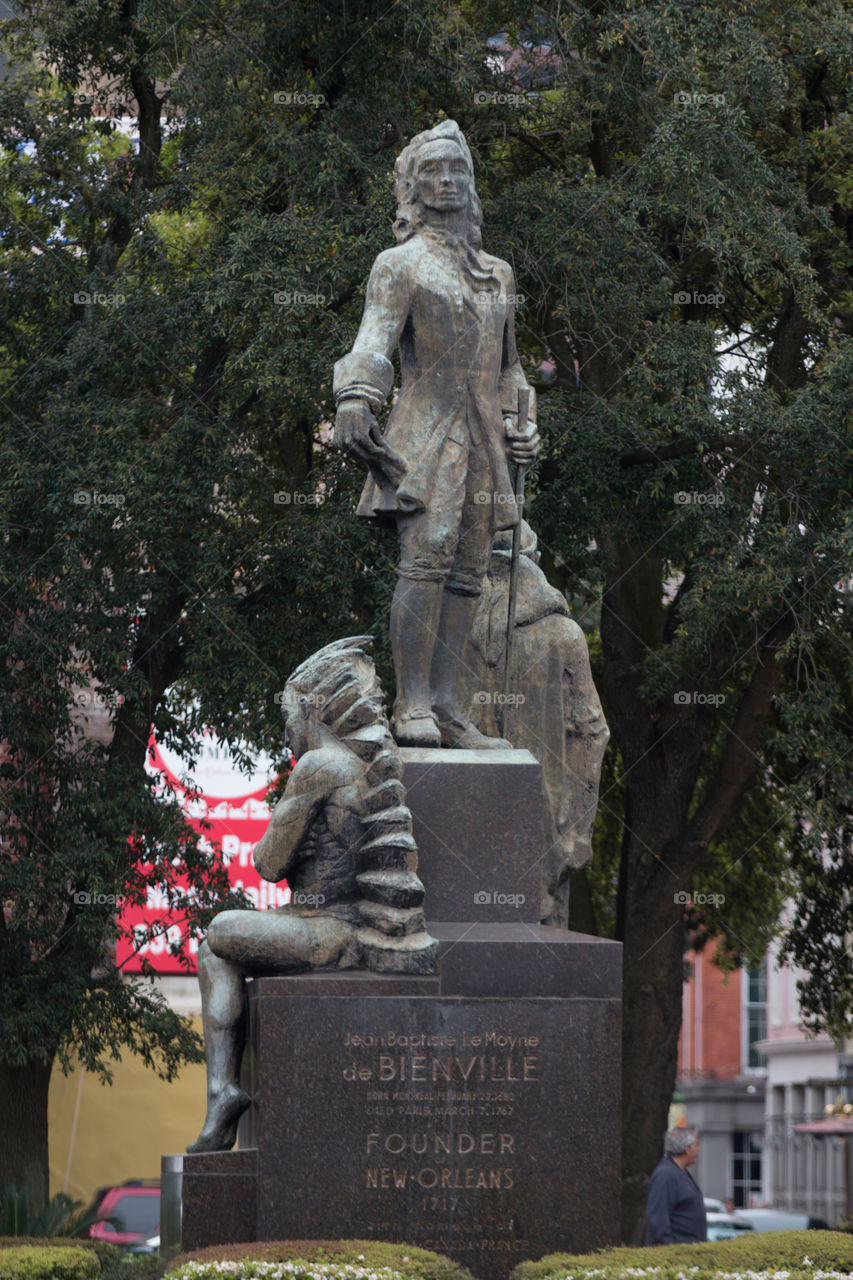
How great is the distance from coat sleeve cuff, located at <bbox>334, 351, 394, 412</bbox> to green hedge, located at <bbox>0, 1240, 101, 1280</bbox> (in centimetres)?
387

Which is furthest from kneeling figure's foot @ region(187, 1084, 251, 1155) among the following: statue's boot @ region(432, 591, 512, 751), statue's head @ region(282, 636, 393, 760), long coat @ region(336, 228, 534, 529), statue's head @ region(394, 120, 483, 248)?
statue's head @ region(394, 120, 483, 248)

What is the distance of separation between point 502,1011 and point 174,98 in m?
11.4

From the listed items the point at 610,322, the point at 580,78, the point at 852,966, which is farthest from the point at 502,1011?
the point at 852,966

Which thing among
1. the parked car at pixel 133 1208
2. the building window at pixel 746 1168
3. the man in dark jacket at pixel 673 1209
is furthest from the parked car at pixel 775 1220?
the building window at pixel 746 1168

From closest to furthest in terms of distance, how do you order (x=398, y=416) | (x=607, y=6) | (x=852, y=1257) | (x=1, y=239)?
(x=852, y=1257) → (x=398, y=416) → (x=607, y=6) → (x=1, y=239)

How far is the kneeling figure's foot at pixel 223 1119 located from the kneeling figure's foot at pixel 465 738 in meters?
1.82

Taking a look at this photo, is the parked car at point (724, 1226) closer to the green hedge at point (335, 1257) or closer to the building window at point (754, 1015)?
the green hedge at point (335, 1257)

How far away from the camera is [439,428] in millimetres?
8547

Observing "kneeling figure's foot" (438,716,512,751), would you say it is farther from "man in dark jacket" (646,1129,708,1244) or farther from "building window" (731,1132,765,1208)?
"building window" (731,1132,765,1208)

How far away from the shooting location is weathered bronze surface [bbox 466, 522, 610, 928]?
28.8 feet

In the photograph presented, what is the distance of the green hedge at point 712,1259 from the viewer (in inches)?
247

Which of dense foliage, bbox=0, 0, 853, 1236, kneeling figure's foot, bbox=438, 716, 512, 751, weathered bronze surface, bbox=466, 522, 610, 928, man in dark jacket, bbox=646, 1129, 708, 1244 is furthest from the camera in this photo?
dense foliage, bbox=0, 0, 853, 1236

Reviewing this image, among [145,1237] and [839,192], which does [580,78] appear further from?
[145,1237]

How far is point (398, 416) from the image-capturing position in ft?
28.2
